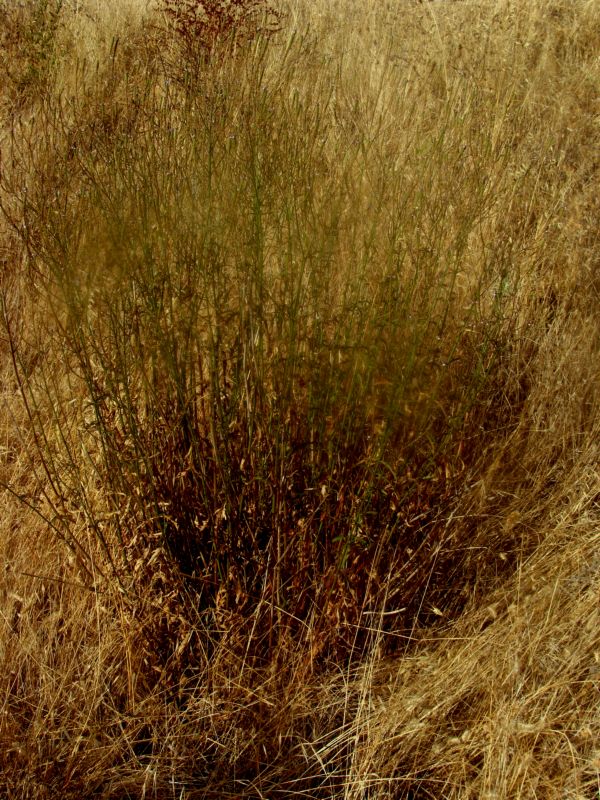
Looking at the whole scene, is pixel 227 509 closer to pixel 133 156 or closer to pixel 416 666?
pixel 416 666

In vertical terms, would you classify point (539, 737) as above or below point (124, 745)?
above

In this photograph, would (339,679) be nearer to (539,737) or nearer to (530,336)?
(539,737)

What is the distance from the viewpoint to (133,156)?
1.74 metres

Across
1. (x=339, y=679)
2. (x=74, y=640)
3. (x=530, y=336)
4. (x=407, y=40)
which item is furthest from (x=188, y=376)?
(x=407, y=40)

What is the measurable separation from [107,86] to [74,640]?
2.89 m

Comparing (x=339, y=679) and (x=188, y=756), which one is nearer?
(x=188, y=756)

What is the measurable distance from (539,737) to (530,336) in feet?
5.10

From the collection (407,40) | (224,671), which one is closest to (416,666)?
(224,671)

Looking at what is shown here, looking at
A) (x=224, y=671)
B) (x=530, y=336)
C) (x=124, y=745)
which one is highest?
(x=530, y=336)

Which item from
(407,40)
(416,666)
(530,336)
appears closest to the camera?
(416,666)

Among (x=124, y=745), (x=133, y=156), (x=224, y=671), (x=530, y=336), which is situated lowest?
(x=124, y=745)

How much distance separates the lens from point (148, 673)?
6.31 feet

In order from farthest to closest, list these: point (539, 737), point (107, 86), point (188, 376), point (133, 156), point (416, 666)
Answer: point (107, 86) < point (188, 376) < point (416, 666) < point (133, 156) < point (539, 737)

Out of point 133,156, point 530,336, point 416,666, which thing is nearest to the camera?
point 133,156
